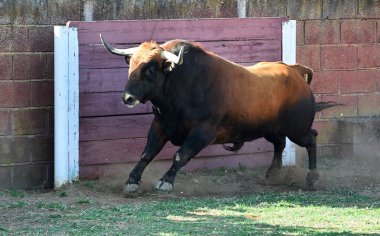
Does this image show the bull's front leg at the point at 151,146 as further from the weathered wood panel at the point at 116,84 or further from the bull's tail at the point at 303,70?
the bull's tail at the point at 303,70

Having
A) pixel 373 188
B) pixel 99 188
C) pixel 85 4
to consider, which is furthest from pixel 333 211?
pixel 85 4

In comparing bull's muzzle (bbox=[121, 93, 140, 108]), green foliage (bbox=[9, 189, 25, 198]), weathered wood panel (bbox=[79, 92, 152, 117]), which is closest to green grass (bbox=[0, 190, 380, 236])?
green foliage (bbox=[9, 189, 25, 198])

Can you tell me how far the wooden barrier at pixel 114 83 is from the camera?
10211 mm

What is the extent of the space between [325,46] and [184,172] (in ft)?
8.41

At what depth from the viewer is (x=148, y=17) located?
10797 mm

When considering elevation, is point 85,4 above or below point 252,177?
above

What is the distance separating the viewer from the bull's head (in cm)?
934

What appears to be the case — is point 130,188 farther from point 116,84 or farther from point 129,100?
point 116,84

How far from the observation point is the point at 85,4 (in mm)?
10367

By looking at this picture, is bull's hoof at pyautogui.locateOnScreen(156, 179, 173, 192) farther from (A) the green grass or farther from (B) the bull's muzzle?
(B) the bull's muzzle

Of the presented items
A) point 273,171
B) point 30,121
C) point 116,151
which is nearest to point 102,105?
point 116,151

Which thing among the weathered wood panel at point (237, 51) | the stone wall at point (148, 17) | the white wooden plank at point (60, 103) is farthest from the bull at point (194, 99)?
the stone wall at point (148, 17)

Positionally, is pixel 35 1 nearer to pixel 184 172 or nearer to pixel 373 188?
pixel 184 172

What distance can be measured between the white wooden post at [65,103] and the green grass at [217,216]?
100cm
